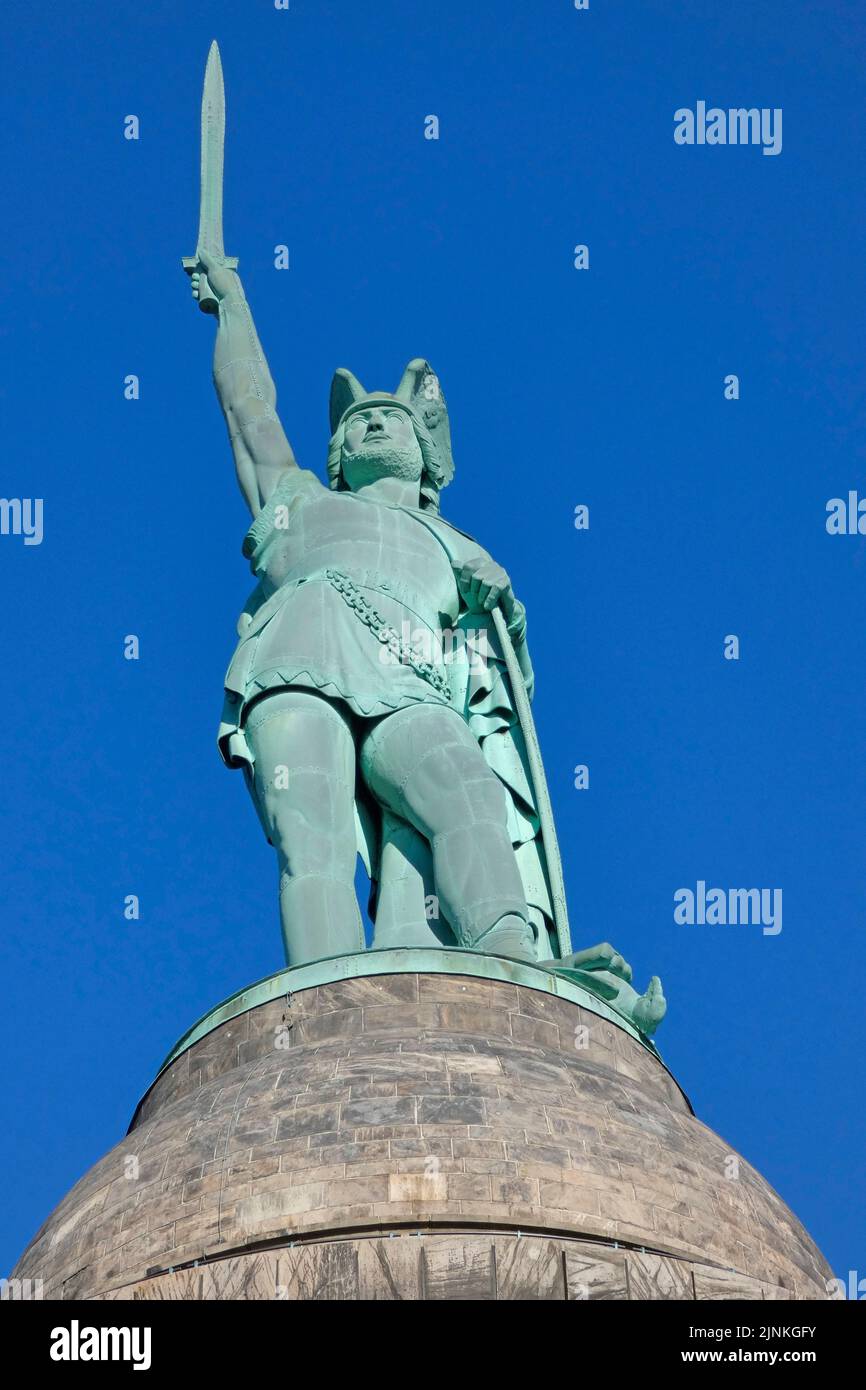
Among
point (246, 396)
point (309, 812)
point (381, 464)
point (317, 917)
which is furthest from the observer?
point (246, 396)

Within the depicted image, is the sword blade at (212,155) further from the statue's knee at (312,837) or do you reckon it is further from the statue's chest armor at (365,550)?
the statue's knee at (312,837)

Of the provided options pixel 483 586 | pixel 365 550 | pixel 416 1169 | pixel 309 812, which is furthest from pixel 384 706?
pixel 416 1169

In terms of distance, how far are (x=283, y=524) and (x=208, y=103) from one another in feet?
16.1

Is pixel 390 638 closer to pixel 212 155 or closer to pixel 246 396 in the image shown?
pixel 246 396

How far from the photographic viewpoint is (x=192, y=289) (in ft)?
64.4

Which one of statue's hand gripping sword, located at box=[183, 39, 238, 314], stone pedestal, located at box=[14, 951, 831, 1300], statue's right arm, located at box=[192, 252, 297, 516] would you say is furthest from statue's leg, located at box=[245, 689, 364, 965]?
statue's hand gripping sword, located at box=[183, 39, 238, 314]

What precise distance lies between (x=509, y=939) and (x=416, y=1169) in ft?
9.88

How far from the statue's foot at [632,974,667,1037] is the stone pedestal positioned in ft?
2.35

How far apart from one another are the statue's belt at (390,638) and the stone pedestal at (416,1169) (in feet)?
10.5

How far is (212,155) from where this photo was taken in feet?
67.1

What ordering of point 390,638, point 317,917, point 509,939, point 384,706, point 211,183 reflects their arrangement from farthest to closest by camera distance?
1. point 211,183
2. point 390,638
3. point 384,706
4. point 317,917
5. point 509,939

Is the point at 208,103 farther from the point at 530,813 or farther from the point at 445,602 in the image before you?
the point at 530,813

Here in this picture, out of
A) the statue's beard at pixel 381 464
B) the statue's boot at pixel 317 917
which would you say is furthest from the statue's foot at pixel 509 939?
the statue's beard at pixel 381 464
